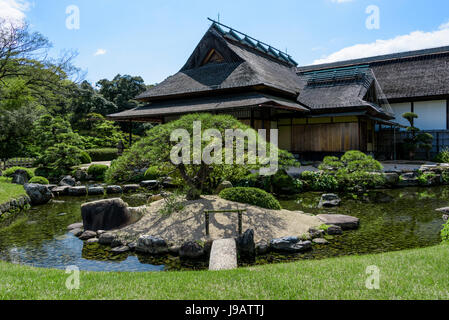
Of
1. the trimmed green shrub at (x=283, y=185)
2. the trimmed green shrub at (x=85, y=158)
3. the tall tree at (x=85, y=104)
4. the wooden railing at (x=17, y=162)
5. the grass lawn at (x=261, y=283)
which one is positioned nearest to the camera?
the grass lawn at (x=261, y=283)

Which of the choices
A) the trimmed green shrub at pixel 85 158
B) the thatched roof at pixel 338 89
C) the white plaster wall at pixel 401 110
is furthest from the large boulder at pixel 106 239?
the white plaster wall at pixel 401 110

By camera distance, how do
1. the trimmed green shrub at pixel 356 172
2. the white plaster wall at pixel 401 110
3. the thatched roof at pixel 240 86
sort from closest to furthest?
the trimmed green shrub at pixel 356 172
the thatched roof at pixel 240 86
the white plaster wall at pixel 401 110

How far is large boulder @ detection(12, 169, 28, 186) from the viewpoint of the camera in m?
15.8

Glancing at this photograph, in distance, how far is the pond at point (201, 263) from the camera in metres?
6.18

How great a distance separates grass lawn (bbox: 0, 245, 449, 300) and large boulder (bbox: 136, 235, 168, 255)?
2036 mm

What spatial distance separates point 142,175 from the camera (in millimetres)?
17156

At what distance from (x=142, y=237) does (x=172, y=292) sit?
3.42 metres

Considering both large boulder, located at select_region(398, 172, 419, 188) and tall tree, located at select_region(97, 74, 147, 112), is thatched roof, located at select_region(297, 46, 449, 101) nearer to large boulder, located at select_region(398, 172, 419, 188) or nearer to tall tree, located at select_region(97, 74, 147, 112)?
large boulder, located at select_region(398, 172, 419, 188)

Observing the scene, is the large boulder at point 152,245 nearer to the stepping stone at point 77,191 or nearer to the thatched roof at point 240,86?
the stepping stone at point 77,191

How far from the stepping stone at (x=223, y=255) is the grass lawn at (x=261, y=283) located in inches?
33.8

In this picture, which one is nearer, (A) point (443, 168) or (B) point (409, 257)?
(B) point (409, 257)

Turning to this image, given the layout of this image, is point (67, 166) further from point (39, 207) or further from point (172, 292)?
point (172, 292)

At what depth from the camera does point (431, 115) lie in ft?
69.7
